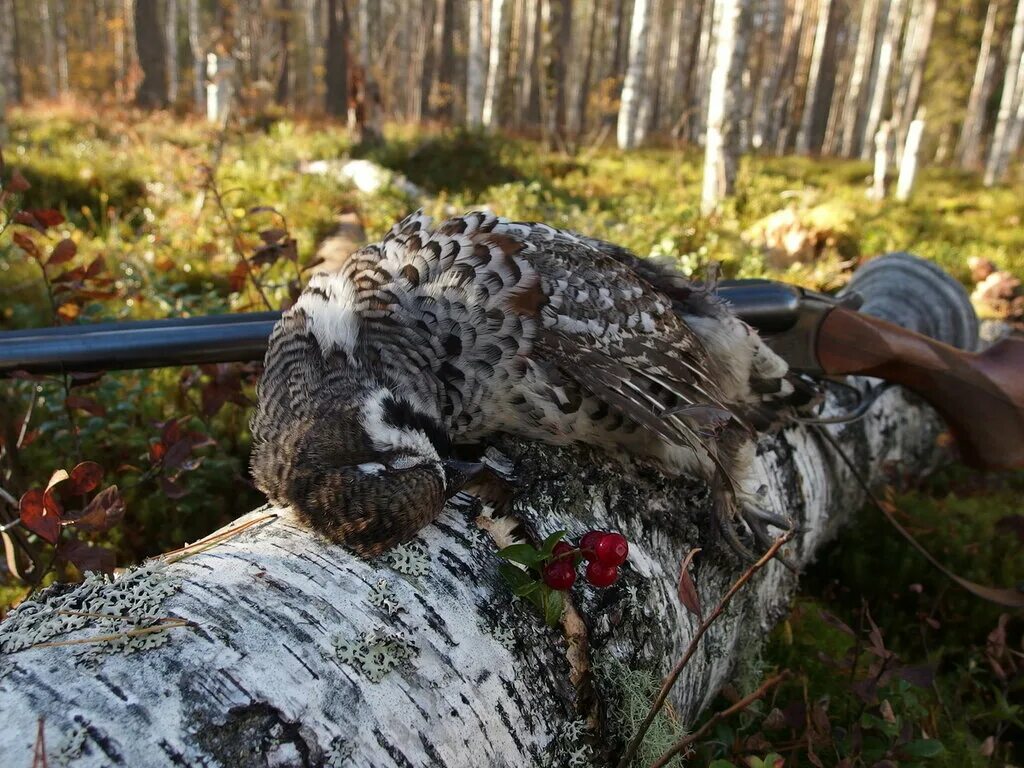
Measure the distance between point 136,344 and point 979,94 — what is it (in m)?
32.3

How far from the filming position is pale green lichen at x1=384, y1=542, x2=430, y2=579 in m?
1.61

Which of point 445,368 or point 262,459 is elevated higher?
point 445,368

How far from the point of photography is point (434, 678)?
1.44m

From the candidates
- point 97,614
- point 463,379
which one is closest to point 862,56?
point 463,379

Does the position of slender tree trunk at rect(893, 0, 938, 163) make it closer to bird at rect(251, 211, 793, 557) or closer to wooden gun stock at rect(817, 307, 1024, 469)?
wooden gun stock at rect(817, 307, 1024, 469)

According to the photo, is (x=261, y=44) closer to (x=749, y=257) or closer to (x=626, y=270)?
(x=749, y=257)

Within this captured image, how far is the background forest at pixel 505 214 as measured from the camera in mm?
2779

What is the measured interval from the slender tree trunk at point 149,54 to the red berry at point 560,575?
23.7m

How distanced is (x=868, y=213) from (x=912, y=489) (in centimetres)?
913

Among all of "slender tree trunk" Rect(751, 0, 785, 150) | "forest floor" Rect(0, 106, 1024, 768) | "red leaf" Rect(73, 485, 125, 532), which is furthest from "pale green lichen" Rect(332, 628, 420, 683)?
"slender tree trunk" Rect(751, 0, 785, 150)

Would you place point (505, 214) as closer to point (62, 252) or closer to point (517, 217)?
point (517, 217)

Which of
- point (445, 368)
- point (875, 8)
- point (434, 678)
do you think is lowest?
point (434, 678)

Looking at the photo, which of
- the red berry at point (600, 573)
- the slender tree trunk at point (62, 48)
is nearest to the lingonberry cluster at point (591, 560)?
the red berry at point (600, 573)

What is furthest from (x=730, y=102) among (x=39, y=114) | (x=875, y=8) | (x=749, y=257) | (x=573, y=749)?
(x=875, y=8)
